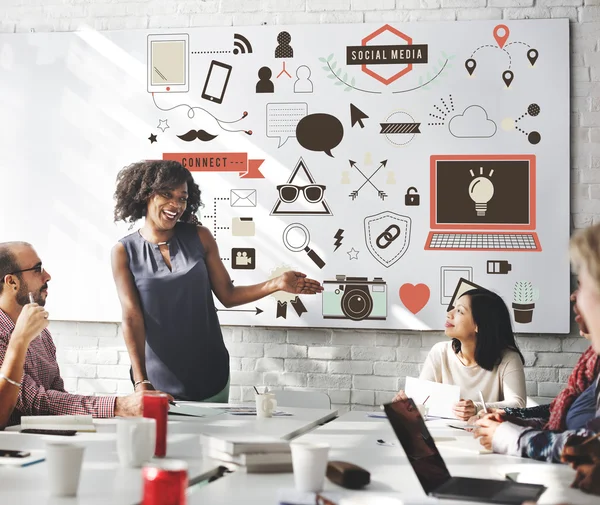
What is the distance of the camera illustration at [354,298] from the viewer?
13.4 ft

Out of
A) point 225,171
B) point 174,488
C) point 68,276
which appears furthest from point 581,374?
point 68,276

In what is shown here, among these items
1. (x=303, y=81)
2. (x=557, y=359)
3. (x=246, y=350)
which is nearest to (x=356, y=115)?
(x=303, y=81)

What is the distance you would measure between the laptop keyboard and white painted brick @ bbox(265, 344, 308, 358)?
0.85m

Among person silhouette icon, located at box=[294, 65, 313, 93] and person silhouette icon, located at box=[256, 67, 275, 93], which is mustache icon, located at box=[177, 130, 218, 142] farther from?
person silhouette icon, located at box=[294, 65, 313, 93]

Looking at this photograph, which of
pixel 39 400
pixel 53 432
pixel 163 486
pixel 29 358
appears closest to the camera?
pixel 163 486

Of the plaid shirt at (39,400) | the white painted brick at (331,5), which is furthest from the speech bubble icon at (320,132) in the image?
the plaid shirt at (39,400)

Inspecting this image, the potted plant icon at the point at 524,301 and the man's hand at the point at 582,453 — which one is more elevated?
the potted plant icon at the point at 524,301

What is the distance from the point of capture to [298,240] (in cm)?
417

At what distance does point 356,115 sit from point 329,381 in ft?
4.60

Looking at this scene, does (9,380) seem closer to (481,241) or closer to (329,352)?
(329,352)

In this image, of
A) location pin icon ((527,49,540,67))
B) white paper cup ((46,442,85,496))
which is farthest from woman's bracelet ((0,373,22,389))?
location pin icon ((527,49,540,67))

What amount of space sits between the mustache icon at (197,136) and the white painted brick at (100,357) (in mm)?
1230

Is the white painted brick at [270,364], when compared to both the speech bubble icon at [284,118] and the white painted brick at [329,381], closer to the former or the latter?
the white painted brick at [329,381]

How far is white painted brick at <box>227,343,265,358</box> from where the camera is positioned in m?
4.23
